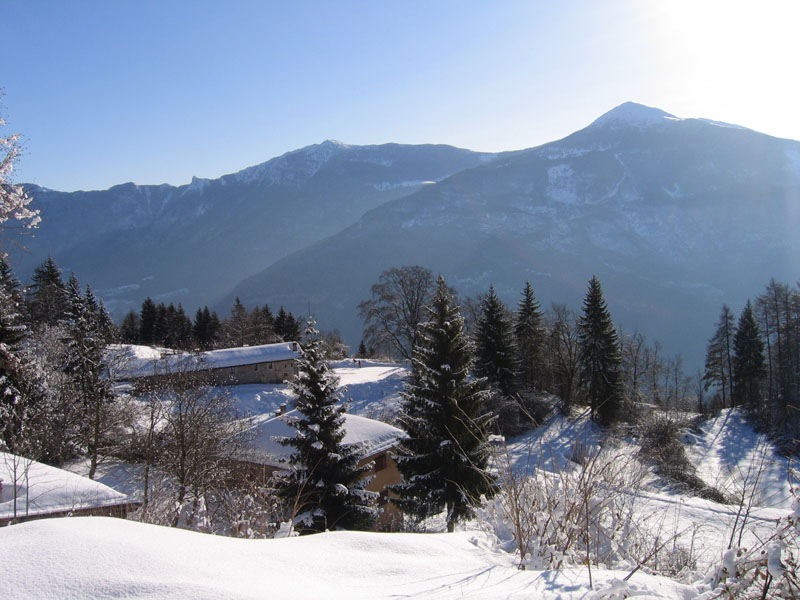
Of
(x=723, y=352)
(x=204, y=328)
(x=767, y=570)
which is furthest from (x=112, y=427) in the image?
(x=723, y=352)

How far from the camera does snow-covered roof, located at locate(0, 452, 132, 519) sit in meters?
7.82

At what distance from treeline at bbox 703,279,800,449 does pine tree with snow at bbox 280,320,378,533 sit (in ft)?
97.7

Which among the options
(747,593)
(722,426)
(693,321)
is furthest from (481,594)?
(693,321)

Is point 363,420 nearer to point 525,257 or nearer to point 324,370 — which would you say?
point 324,370

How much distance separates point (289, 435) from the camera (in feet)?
59.8

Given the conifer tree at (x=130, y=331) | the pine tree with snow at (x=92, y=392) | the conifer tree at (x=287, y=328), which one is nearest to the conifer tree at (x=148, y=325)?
the conifer tree at (x=130, y=331)

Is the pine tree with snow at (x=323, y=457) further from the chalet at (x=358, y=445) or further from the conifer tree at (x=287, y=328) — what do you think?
the conifer tree at (x=287, y=328)

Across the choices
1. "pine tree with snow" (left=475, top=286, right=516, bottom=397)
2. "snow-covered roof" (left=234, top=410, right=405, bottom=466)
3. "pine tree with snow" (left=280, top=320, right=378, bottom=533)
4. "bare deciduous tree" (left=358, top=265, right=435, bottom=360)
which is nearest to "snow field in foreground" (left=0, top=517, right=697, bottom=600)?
"pine tree with snow" (left=280, top=320, right=378, bottom=533)

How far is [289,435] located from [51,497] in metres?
10.3

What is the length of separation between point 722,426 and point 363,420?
29563mm

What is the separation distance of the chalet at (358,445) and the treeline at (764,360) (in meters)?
26.7

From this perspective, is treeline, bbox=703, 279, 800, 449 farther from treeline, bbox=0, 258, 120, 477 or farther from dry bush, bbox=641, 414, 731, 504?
treeline, bbox=0, 258, 120, 477

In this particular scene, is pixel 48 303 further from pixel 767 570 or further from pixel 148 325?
pixel 767 570

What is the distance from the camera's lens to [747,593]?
232 centimetres
